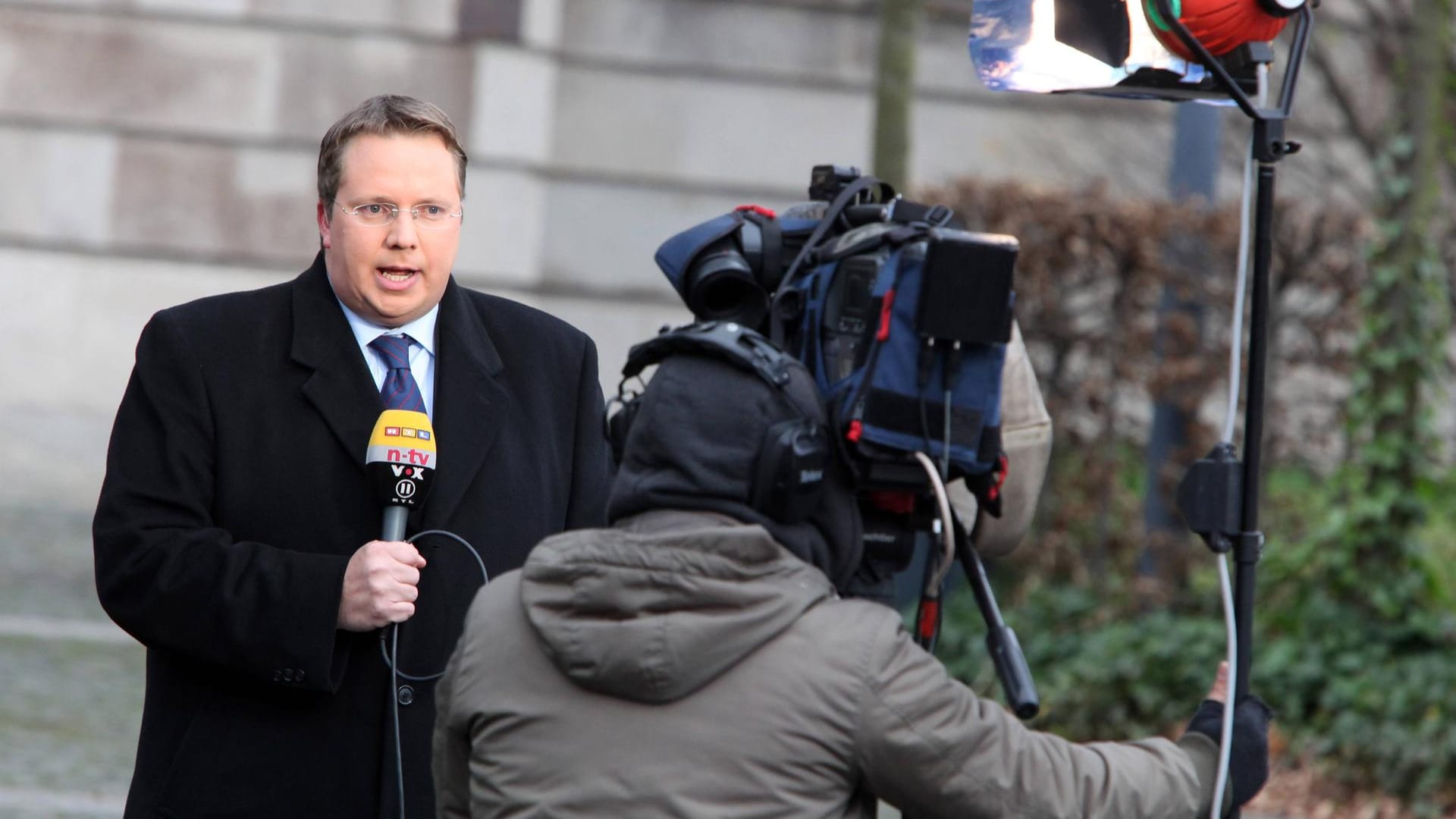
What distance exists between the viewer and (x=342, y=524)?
9.71 feet

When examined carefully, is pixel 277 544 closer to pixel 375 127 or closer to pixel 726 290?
pixel 375 127

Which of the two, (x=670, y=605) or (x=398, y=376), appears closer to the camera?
(x=670, y=605)

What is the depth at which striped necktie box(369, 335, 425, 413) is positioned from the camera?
120 inches

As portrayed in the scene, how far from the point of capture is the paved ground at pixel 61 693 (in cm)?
600

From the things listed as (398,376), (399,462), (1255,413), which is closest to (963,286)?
(1255,413)

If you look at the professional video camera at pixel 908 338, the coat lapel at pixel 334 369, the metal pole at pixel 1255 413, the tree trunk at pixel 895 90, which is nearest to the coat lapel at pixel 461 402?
the coat lapel at pixel 334 369

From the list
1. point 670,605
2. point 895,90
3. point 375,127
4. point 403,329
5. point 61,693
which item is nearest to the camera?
point 670,605

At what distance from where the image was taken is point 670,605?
2.15m

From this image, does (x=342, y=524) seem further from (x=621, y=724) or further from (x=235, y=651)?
(x=621, y=724)

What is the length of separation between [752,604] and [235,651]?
3.45 ft

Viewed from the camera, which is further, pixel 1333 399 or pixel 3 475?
pixel 3 475

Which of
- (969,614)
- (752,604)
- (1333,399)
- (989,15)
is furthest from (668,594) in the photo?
(1333,399)

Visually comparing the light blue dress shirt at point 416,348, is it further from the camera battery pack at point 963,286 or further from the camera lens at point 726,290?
the camera battery pack at point 963,286

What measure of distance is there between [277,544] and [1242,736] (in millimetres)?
1552
